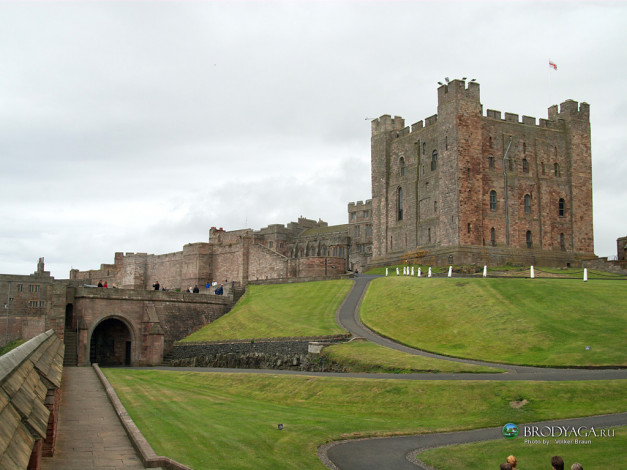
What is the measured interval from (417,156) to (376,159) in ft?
22.1

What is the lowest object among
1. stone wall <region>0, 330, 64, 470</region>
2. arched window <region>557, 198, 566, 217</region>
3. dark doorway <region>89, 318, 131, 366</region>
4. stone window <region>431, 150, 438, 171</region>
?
dark doorway <region>89, 318, 131, 366</region>

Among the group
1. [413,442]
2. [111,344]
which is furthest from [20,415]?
[111,344]

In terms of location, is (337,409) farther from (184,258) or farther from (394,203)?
(184,258)

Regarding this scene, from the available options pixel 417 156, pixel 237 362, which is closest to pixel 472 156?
pixel 417 156

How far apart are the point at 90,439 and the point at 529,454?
9815 mm

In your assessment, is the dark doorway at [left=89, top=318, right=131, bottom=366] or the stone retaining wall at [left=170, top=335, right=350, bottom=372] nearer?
the stone retaining wall at [left=170, top=335, right=350, bottom=372]

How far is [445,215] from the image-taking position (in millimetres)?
57406

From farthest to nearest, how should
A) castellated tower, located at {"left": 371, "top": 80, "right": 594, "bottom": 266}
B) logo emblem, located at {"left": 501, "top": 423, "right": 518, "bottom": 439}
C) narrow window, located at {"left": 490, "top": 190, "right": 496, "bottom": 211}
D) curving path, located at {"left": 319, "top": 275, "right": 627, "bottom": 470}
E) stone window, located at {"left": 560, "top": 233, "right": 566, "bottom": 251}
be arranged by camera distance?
stone window, located at {"left": 560, "top": 233, "right": 566, "bottom": 251} → narrow window, located at {"left": 490, "top": 190, "right": 496, "bottom": 211} → castellated tower, located at {"left": 371, "top": 80, "right": 594, "bottom": 266} → logo emblem, located at {"left": 501, "top": 423, "right": 518, "bottom": 439} → curving path, located at {"left": 319, "top": 275, "right": 627, "bottom": 470}

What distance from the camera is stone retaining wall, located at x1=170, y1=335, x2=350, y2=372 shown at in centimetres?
3306

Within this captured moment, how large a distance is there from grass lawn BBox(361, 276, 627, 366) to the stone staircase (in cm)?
1933

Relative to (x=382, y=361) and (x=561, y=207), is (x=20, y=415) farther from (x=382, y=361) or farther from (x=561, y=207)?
(x=561, y=207)

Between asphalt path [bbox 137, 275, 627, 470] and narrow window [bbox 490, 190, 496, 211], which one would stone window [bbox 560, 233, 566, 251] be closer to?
narrow window [bbox 490, 190, 496, 211]

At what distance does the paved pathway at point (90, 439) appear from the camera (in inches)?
487

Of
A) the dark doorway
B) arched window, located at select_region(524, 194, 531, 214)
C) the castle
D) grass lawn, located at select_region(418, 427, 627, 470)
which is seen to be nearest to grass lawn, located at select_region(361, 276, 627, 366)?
grass lawn, located at select_region(418, 427, 627, 470)
